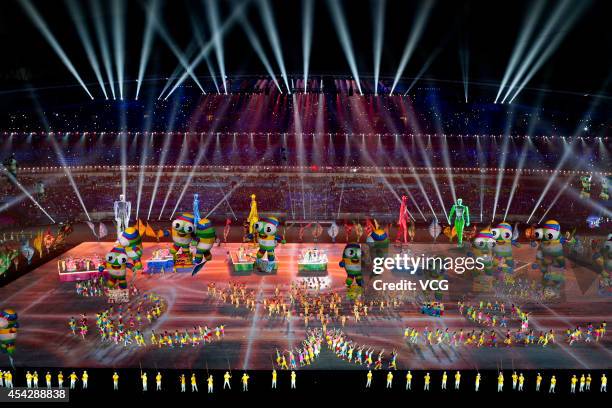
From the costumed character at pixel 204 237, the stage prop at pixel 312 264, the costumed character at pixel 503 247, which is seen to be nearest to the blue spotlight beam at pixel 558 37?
the costumed character at pixel 503 247

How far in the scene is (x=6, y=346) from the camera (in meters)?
23.6

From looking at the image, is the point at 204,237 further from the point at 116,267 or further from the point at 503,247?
the point at 503,247

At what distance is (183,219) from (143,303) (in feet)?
15.6

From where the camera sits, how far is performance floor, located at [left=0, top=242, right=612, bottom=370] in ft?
80.1

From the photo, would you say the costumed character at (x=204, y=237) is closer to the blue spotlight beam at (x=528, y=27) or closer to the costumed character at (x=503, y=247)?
the costumed character at (x=503, y=247)

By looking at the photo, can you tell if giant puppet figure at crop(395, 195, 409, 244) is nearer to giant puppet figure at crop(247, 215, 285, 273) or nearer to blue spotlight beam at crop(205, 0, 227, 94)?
giant puppet figure at crop(247, 215, 285, 273)

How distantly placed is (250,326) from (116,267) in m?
7.00

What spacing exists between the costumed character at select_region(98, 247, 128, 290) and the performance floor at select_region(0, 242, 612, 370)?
5.54 ft

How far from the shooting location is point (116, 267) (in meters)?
28.9

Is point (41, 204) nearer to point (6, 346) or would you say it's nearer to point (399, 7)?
point (6, 346)

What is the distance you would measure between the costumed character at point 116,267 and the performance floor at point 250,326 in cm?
169

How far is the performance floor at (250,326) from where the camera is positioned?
24422mm

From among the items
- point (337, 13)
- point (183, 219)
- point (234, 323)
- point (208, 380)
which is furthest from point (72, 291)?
point (337, 13)

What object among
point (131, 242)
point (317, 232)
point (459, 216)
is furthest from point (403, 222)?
point (131, 242)
